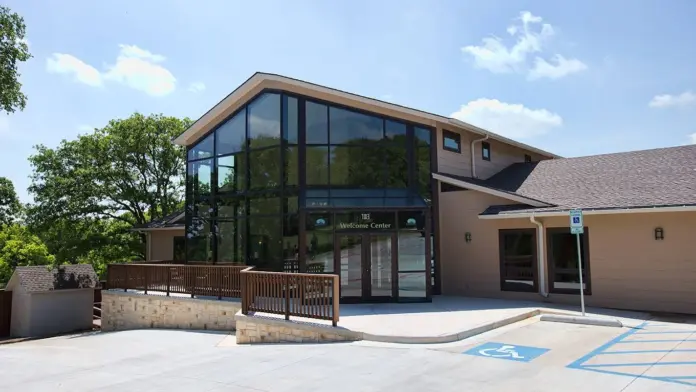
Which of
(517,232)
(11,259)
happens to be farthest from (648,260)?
(11,259)

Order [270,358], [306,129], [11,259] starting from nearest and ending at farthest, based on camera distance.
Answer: [270,358] < [306,129] < [11,259]

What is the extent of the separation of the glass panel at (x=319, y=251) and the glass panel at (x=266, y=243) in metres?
0.99

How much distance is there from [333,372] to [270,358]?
1.67 meters

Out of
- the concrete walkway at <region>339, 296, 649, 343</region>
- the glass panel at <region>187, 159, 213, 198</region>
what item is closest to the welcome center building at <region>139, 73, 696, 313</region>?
the glass panel at <region>187, 159, 213, 198</region>

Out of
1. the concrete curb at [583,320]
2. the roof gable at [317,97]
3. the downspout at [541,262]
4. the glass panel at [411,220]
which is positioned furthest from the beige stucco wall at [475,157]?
the concrete curb at [583,320]

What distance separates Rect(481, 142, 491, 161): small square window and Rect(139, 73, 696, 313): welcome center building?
531 millimetres

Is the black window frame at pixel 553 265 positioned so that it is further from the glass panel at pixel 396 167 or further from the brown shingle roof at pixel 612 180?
the glass panel at pixel 396 167

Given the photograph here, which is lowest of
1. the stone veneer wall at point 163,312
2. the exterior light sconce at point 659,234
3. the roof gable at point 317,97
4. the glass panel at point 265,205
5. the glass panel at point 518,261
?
the stone veneer wall at point 163,312

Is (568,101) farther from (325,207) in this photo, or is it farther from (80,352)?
(80,352)

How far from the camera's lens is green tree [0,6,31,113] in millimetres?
13391

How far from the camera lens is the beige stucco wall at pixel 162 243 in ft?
70.7

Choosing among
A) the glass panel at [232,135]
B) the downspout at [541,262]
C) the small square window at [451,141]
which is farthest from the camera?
the glass panel at [232,135]

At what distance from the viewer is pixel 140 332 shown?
13711 mm

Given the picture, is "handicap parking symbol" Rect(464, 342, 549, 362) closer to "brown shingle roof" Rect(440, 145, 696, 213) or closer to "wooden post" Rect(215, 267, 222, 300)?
"brown shingle roof" Rect(440, 145, 696, 213)
